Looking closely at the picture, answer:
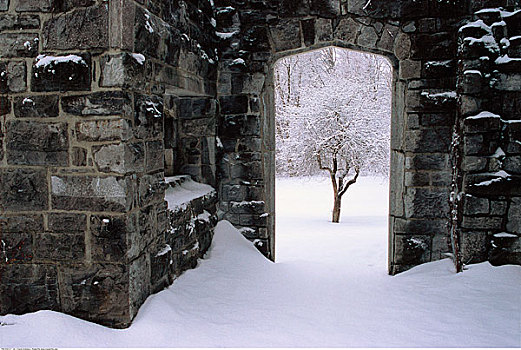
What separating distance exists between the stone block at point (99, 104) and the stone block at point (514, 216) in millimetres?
3061

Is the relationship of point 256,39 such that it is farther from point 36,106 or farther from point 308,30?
point 36,106

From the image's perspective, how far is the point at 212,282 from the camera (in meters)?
3.59

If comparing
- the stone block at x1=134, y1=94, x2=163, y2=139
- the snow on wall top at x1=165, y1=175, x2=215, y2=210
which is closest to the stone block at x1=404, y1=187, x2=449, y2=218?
the snow on wall top at x1=165, y1=175, x2=215, y2=210

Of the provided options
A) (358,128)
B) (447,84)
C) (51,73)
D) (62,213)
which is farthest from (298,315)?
(358,128)

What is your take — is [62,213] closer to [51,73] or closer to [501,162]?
[51,73]

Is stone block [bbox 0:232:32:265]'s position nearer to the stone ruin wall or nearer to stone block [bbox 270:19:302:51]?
the stone ruin wall

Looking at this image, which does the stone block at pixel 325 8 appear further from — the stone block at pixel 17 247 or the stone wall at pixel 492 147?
the stone block at pixel 17 247

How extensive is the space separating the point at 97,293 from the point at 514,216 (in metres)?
3.22

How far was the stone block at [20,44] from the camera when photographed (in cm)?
253

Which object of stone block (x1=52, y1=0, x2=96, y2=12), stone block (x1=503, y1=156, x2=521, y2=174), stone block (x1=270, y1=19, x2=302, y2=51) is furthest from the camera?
stone block (x1=270, y1=19, x2=302, y2=51)

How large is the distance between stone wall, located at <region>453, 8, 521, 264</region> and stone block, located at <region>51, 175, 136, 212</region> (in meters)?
2.72

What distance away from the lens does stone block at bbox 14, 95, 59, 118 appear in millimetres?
2545

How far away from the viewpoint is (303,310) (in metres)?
3.14

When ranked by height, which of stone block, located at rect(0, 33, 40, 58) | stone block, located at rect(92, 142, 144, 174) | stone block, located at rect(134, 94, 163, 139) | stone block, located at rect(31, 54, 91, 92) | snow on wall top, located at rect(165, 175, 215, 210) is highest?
stone block, located at rect(0, 33, 40, 58)
